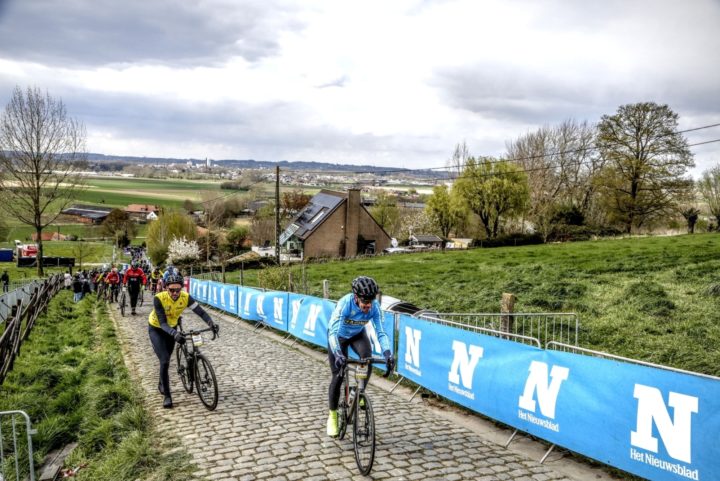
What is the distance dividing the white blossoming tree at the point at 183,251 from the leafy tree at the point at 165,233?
2102 millimetres

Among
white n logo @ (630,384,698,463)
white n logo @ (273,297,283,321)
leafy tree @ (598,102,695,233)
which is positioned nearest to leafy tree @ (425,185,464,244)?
leafy tree @ (598,102,695,233)

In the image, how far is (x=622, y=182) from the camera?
48.3m

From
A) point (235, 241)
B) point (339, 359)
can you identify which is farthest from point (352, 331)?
point (235, 241)

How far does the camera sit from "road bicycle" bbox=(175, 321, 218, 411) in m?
8.48

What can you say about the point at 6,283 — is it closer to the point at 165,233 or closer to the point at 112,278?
the point at 112,278

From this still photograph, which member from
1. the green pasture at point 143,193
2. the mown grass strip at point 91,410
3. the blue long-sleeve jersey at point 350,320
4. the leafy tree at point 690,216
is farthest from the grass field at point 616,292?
the green pasture at point 143,193

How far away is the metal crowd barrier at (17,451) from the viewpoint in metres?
5.79

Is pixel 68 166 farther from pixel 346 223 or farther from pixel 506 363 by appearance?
pixel 506 363

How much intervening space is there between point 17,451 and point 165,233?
252 feet

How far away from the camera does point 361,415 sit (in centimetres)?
634

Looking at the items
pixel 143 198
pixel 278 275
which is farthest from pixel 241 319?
pixel 143 198

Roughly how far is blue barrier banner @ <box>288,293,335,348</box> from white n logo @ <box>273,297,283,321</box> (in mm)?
765

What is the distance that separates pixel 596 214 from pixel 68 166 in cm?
5259

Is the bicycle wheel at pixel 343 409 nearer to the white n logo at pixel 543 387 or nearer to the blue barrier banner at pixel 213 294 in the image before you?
the white n logo at pixel 543 387
